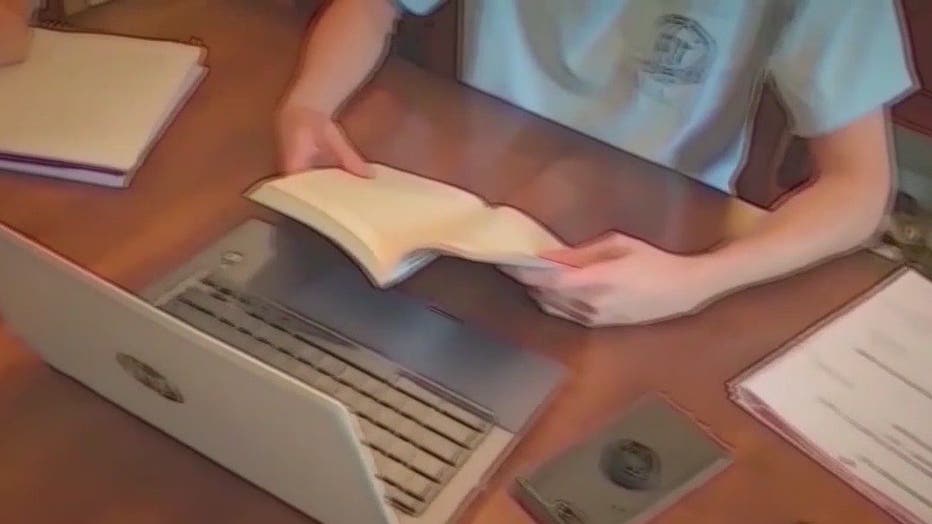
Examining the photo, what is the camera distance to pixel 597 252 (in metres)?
1.00

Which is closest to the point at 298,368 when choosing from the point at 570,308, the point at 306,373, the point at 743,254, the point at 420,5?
the point at 306,373

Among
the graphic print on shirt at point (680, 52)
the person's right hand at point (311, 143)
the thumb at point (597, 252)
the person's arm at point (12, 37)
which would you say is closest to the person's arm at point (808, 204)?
the thumb at point (597, 252)

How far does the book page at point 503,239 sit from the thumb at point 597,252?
14mm

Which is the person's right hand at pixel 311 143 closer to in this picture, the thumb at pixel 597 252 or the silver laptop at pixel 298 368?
the silver laptop at pixel 298 368

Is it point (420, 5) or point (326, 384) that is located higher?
point (420, 5)

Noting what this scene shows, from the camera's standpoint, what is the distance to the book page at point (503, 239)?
0.88m

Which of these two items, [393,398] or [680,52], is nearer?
[393,398]

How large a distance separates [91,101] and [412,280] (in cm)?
41

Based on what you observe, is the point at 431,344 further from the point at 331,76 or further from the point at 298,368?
the point at 331,76

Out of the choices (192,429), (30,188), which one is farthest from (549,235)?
(30,188)

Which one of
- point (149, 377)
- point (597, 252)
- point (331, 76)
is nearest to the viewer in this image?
point (149, 377)

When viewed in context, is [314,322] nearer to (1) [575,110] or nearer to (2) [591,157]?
(2) [591,157]

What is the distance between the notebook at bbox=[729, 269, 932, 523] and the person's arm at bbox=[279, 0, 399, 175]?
1.31 ft

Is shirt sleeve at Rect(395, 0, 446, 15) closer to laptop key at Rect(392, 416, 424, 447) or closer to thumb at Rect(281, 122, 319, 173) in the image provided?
thumb at Rect(281, 122, 319, 173)
